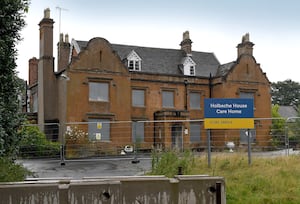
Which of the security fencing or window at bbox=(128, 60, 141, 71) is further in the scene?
window at bbox=(128, 60, 141, 71)

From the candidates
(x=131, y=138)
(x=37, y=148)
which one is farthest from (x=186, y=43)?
(x=37, y=148)

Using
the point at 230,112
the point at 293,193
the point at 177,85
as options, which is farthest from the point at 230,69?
the point at 293,193

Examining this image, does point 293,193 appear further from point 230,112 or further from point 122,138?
point 122,138

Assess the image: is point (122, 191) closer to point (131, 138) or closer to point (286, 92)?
point (131, 138)

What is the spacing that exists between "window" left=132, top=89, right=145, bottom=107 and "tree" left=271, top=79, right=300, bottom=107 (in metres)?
54.7

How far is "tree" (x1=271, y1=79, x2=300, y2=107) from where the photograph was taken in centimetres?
8875

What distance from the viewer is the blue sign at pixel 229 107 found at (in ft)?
47.2

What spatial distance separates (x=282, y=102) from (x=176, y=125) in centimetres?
5664

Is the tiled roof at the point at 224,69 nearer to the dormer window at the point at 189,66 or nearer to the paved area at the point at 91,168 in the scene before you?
the dormer window at the point at 189,66

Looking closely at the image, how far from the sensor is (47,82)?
126ft

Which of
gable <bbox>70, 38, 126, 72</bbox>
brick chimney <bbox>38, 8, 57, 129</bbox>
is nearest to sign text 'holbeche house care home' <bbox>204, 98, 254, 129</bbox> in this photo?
gable <bbox>70, 38, 126, 72</bbox>

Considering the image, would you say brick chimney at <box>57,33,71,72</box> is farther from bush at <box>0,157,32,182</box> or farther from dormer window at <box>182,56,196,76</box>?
bush at <box>0,157,32,182</box>

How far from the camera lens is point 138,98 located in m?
39.9

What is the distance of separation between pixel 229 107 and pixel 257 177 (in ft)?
10.8
